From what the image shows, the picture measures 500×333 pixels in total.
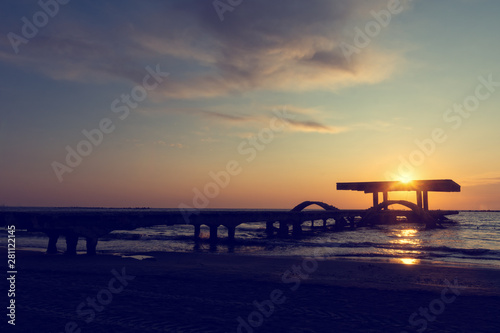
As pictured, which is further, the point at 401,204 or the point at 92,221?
the point at 401,204

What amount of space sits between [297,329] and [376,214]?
211ft

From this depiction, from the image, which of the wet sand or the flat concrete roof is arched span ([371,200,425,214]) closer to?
the flat concrete roof

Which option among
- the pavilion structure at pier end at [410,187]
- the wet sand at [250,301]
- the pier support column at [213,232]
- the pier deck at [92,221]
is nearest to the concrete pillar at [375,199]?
the pavilion structure at pier end at [410,187]

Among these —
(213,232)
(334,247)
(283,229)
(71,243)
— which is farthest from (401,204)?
(71,243)
